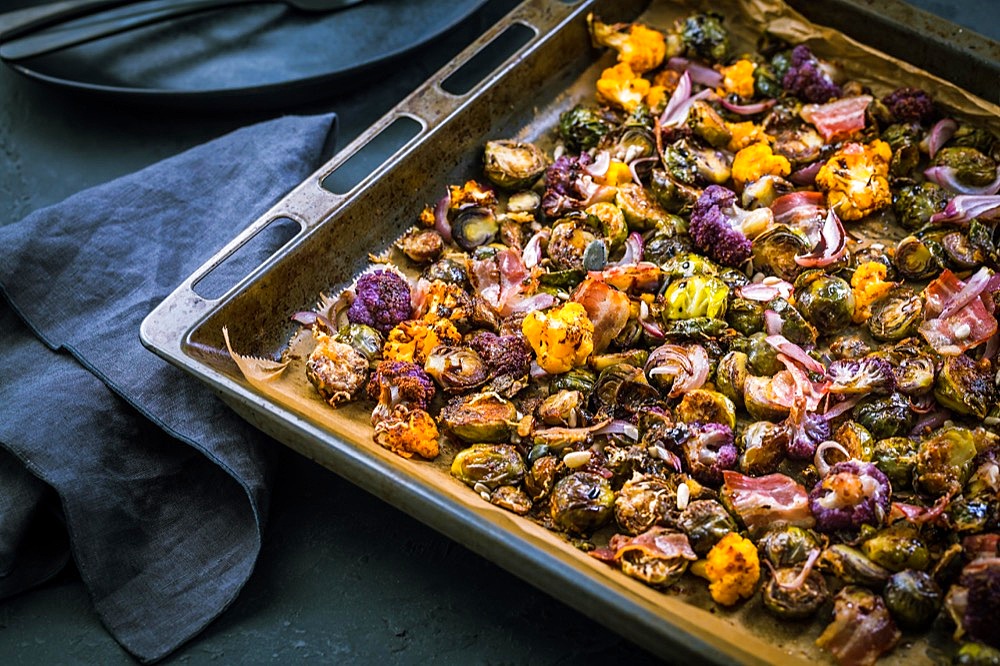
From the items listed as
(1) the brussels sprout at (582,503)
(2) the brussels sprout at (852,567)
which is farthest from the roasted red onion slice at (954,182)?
(1) the brussels sprout at (582,503)

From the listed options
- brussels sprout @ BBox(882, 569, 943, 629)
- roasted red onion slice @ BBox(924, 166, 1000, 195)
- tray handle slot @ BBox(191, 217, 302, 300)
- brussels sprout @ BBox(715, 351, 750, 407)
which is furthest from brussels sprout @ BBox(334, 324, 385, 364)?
roasted red onion slice @ BBox(924, 166, 1000, 195)

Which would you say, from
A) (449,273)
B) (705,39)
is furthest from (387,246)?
(705,39)

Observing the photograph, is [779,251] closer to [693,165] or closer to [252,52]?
[693,165]

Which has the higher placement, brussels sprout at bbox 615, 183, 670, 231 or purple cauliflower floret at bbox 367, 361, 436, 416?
brussels sprout at bbox 615, 183, 670, 231

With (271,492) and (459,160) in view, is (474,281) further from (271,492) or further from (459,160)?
(271,492)

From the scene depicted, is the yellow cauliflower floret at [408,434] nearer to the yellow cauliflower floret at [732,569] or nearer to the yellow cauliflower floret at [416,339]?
the yellow cauliflower floret at [416,339]

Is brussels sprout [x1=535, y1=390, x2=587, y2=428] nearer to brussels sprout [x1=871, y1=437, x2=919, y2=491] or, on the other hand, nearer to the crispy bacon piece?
the crispy bacon piece

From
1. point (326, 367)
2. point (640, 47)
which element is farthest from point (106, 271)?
point (640, 47)
